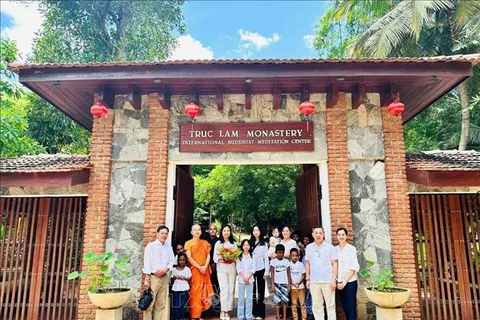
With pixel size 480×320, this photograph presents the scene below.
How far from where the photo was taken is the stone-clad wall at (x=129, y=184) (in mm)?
5738

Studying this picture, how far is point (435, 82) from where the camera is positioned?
5.74 meters

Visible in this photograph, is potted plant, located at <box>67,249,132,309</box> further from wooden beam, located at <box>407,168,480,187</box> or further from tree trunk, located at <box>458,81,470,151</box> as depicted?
tree trunk, located at <box>458,81,470,151</box>

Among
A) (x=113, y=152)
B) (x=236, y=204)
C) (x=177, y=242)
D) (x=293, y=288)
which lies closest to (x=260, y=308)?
(x=293, y=288)

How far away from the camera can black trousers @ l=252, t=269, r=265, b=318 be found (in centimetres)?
600

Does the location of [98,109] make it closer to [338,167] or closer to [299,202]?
[338,167]

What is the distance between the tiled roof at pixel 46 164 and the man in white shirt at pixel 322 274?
4.12 meters

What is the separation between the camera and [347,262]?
5203 millimetres

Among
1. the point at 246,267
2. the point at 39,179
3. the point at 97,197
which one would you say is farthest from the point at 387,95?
the point at 39,179

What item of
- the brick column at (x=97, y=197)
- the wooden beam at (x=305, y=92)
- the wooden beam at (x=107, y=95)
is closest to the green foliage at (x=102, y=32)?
the wooden beam at (x=107, y=95)

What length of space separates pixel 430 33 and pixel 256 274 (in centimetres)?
1222

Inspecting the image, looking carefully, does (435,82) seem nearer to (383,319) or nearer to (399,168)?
(399,168)

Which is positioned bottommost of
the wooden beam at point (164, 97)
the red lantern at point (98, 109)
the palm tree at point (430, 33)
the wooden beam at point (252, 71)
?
the red lantern at point (98, 109)

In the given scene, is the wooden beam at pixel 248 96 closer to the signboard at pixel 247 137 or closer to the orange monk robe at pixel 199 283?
the signboard at pixel 247 137

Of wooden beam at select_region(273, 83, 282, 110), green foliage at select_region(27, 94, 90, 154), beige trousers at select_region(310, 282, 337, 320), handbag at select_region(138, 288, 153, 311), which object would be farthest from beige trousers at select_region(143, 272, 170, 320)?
green foliage at select_region(27, 94, 90, 154)
